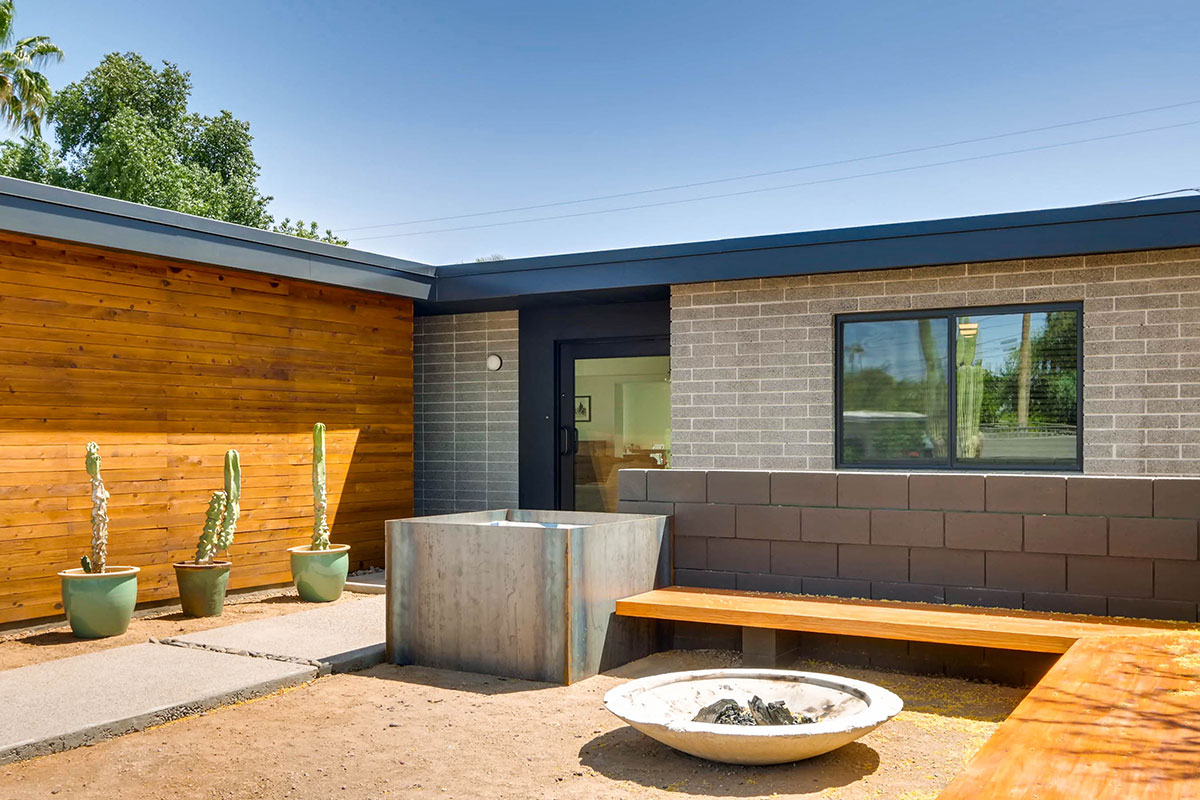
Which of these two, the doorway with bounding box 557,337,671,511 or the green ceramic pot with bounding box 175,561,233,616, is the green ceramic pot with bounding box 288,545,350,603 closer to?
the green ceramic pot with bounding box 175,561,233,616

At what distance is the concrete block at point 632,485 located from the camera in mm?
5844

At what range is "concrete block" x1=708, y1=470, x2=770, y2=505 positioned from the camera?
5.48m

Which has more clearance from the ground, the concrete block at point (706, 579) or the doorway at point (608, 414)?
the doorway at point (608, 414)

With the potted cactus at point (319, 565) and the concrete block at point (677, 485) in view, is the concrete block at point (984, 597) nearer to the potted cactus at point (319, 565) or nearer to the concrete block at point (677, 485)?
the concrete block at point (677, 485)

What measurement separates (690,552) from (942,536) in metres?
1.43

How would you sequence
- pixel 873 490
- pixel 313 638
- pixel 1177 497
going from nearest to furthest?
pixel 1177 497 < pixel 873 490 < pixel 313 638

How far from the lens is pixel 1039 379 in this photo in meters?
6.68

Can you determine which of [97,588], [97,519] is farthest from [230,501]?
[97,588]

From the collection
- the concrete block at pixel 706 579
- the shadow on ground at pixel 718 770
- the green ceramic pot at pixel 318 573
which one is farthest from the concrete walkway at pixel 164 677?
the shadow on ground at pixel 718 770

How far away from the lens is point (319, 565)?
7.29 metres

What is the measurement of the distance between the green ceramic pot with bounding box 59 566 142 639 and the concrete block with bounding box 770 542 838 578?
3982 millimetres

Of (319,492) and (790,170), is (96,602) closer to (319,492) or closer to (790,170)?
(319,492)

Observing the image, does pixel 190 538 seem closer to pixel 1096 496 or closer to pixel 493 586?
pixel 493 586

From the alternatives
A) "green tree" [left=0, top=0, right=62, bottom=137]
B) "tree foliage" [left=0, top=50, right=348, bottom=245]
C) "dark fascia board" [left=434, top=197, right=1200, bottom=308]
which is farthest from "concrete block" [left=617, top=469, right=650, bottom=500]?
"tree foliage" [left=0, top=50, right=348, bottom=245]
